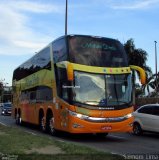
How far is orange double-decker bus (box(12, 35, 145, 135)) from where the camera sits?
59.4 ft

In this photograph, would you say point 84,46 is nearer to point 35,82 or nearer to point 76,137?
point 76,137

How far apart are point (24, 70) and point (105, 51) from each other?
10.6 metres

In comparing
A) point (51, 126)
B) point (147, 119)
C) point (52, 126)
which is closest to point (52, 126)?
point (52, 126)

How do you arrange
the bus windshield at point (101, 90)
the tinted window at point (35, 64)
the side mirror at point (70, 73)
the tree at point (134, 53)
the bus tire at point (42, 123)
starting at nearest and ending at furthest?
the side mirror at point (70, 73) → the bus windshield at point (101, 90) → the tinted window at point (35, 64) → the bus tire at point (42, 123) → the tree at point (134, 53)

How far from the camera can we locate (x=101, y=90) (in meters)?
18.4

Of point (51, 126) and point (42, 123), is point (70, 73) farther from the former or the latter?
point (42, 123)

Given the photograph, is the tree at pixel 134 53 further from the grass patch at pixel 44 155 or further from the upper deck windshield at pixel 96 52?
the grass patch at pixel 44 155

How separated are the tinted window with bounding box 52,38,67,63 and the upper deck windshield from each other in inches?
15.3

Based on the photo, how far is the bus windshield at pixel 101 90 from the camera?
1823 centimetres

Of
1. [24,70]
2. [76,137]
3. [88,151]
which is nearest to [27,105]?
[24,70]

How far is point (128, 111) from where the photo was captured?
18.7 meters

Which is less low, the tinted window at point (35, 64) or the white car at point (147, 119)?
the tinted window at point (35, 64)

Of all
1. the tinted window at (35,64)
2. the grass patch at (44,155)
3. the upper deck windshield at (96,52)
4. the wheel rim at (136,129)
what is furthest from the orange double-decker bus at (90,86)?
the wheel rim at (136,129)

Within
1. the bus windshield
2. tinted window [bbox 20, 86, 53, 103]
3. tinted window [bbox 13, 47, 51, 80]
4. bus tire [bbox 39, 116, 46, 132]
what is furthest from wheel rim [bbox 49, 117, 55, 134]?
the bus windshield
